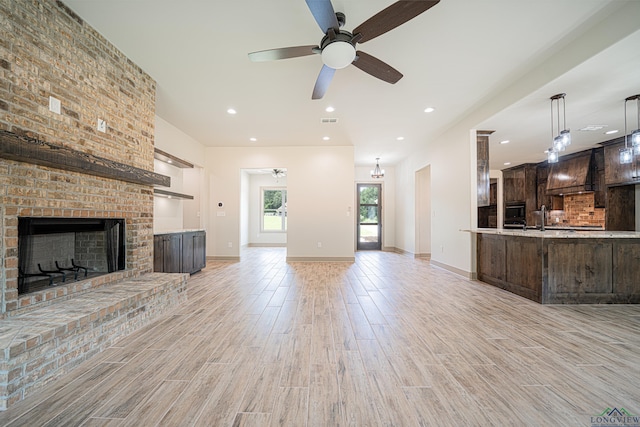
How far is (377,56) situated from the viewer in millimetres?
2898

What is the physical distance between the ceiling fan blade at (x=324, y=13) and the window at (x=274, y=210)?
27.6 feet

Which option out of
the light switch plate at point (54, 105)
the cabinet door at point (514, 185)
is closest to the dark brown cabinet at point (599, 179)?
the cabinet door at point (514, 185)

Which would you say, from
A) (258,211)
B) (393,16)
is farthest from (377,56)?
(258,211)

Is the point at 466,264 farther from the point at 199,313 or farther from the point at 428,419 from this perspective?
the point at 199,313

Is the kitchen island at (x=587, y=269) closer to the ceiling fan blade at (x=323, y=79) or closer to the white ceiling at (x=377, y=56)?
the white ceiling at (x=377, y=56)

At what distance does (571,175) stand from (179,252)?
9.19 metres

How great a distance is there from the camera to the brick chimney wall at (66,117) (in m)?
1.88

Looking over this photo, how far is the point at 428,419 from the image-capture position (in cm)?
136

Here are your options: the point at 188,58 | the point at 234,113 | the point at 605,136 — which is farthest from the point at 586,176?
the point at 188,58

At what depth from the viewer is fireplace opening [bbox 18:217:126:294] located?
214 cm

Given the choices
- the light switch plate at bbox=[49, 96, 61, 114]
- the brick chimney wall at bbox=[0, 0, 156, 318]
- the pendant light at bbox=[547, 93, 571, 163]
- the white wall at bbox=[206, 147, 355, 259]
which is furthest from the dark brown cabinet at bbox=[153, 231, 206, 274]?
the pendant light at bbox=[547, 93, 571, 163]

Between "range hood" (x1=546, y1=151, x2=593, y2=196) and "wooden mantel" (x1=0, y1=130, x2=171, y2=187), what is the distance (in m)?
9.01

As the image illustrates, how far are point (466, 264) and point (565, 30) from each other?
11.5 ft

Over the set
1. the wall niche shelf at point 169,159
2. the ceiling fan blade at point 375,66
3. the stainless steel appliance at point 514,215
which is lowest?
the stainless steel appliance at point 514,215
